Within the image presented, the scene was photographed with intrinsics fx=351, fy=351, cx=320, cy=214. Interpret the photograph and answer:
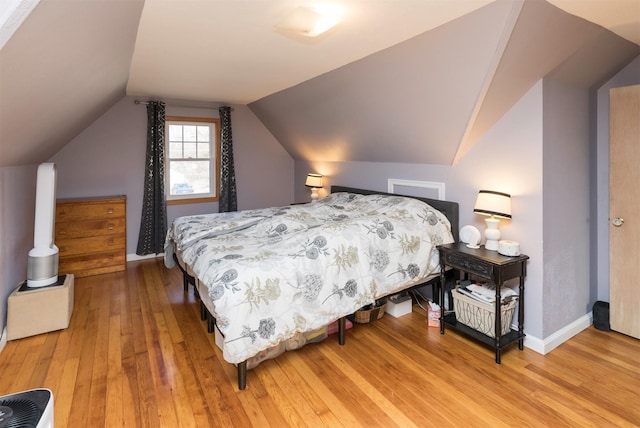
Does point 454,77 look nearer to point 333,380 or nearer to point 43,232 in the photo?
point 333,380

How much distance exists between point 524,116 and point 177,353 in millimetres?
2946

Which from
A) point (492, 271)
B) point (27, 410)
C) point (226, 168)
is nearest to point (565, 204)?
point (492, 271)

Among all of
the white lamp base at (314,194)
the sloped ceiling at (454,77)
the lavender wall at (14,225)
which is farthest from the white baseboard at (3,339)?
the white lamp base at (314,194)

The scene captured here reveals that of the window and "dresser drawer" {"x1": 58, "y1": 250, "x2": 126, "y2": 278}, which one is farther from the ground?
the window

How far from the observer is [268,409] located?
75.5 inches

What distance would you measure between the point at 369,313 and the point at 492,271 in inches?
39.8

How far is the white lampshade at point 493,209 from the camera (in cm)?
250

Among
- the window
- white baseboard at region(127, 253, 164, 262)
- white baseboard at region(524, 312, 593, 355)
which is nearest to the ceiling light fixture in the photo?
white baseboard at region(524, 312, 593, 355)

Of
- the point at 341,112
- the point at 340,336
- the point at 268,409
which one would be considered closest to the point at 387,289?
the point at 340,336

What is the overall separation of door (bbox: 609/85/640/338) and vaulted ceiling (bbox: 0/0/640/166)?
335 mm

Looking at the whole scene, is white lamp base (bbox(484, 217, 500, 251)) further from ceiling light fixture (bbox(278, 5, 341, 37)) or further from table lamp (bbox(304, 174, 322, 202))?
table lamp (bbox(304, 174, 322, 202))

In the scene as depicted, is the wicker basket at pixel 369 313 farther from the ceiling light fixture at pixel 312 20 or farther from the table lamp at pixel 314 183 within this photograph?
the table lamp at pixel 314 183

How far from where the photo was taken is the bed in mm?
1992

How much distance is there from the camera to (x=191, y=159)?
16.8 ft
